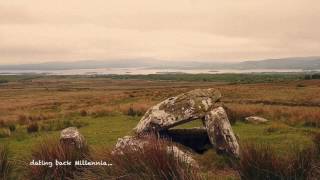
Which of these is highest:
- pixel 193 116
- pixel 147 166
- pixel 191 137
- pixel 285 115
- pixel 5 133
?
pixel 147 166

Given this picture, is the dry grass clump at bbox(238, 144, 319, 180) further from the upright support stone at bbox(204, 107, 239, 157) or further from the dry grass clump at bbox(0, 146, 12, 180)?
the upright support stone at bbox(204, 107, 239, 157)

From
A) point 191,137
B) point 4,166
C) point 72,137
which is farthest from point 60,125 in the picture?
point 4,166

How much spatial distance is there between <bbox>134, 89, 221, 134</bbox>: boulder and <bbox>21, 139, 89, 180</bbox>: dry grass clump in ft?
16.7

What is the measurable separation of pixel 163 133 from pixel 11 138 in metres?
7.37

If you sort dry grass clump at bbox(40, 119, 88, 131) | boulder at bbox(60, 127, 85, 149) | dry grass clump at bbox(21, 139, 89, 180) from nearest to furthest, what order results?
dry grass clump at bbox(21, 139, 89, 180) → boulder at bbox(60, 127, 85, 149) → dry grass clump at bbox(40, 119, 88, 131)

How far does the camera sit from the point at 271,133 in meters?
16.9

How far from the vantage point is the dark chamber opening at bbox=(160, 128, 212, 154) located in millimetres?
14391

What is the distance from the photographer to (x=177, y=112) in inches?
558

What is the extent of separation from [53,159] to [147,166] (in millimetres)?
2591

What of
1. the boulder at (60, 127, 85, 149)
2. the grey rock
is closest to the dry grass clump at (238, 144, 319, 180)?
the grey rock

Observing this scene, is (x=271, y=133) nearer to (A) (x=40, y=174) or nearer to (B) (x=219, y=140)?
(B) (x=219, y=140)

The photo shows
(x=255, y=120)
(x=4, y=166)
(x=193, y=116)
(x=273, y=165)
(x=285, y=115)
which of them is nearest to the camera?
(x=273, y=165)

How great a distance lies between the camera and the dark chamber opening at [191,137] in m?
14.4

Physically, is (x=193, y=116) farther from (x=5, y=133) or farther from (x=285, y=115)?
(x=285, y=115)
